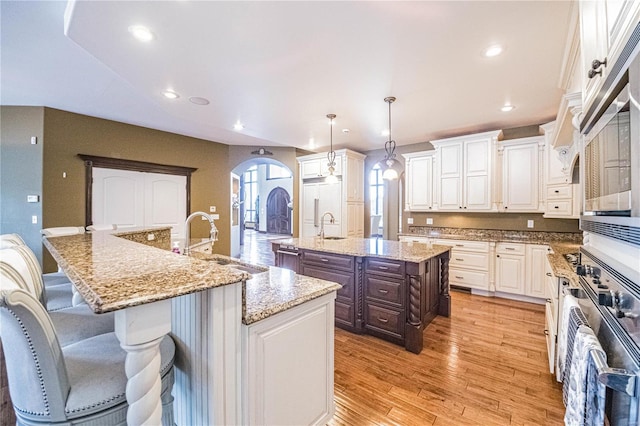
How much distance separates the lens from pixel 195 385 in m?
1.12

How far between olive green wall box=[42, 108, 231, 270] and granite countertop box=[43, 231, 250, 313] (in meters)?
4.04

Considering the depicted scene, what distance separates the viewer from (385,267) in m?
2.81

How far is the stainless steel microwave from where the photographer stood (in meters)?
0.86

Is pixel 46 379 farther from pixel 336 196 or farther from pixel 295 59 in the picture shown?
pixel 336 196

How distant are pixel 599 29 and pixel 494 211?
3718 millimetres

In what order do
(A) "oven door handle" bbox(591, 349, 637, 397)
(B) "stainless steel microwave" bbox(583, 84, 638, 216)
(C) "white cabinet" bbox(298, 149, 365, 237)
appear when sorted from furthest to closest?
1. (C) "white cabinet" bbox(298, 149, 365, 237)
2. (B) "stainless steel microwave" bbox(583, 84, 638, 216)
3. (A) "oven door handle" bbox(591, 349, 637, 397)

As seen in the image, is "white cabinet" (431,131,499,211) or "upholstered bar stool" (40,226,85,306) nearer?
"upholstered bar stool" (40,226,85,306)

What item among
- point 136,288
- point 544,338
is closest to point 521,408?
point 544,338

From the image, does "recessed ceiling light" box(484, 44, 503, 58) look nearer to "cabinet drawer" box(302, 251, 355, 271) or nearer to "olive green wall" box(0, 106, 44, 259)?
"cabinet drawer" box(302, 251, 355, 271)

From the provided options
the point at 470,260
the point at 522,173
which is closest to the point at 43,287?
the point at 470,260

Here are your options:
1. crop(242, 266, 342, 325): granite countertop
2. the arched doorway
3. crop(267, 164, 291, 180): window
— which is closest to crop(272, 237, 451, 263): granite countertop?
crop(242, 266, 342, 325): granite countertop

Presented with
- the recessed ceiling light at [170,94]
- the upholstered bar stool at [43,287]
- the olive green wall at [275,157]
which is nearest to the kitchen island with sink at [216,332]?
the upholstered bar stool at [43,287]

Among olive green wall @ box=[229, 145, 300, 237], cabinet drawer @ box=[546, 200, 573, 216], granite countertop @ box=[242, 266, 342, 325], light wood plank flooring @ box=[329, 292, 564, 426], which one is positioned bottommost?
light wood plank flooring @ box=[329, 292, 564, 426]

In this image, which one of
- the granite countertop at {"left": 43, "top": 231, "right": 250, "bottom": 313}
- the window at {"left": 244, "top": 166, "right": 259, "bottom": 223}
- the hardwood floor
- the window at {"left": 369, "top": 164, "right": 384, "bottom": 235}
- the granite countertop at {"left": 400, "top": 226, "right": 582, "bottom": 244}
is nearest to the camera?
the granite countertop at {"left": 43, "top": 231, "right": 250, "bottom": 313}
